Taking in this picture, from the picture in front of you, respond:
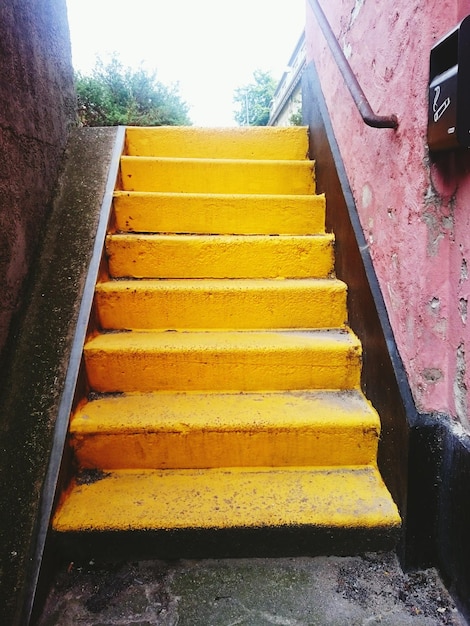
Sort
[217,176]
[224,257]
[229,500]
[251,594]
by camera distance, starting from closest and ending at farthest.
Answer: [251,594], [229,500], [224,257], [217,176]

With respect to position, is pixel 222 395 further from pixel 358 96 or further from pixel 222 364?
pixel 358 96

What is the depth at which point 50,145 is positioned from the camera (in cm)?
218

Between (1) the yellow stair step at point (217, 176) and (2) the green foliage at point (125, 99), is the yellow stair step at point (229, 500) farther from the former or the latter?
(2) the green foliage at point (125, 99)

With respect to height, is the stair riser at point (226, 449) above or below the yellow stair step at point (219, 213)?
below

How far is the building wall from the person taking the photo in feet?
5.39

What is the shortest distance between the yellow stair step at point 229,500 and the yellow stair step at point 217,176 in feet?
5.55

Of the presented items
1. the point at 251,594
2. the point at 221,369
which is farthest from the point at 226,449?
the point at 251,594

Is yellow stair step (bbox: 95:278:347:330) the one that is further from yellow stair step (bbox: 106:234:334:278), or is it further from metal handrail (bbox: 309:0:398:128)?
metal handrail (bbox: 309:0:398:128)

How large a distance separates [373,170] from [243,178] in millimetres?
1056

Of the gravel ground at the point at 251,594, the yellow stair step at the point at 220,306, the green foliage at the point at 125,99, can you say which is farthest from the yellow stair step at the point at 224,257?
the green foliage at the point at 125,99

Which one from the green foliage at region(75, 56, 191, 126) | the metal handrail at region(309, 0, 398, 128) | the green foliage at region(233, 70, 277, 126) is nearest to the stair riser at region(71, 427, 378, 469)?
the metal handrail at region(309, 0, 398, 128)

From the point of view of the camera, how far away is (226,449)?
5.25 ft

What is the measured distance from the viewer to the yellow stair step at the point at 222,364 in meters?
1.78

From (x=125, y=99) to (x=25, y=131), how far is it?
10.8 feet
